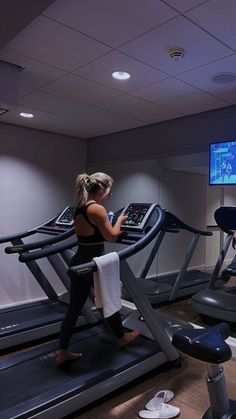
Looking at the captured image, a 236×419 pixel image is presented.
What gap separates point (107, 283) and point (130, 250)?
A: 11.7 inches

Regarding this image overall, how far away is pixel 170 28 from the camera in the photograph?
196 centimetres

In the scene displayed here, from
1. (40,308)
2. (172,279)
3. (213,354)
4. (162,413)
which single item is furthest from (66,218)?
(213,354)

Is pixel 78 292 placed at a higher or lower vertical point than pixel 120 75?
lower

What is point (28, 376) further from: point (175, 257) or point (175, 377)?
point (175, 257)

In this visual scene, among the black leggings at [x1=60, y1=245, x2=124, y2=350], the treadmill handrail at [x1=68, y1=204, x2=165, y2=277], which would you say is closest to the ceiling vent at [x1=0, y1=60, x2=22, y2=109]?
the black leggings at [x1=60, y1=245, x2=124, y2=350]

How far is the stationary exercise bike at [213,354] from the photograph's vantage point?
4.64 feet

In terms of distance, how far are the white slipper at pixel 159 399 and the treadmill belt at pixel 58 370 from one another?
0.93ft

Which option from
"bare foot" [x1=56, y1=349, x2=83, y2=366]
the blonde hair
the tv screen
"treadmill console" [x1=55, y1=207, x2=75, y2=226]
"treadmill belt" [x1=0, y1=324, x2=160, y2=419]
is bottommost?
"treadmill belt" [x1=0, y1=324, x2=160, y2=419]

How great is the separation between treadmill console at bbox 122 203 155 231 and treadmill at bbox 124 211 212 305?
109cm

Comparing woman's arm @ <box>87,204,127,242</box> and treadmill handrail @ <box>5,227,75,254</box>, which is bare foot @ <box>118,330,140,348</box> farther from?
treadmill handrail @ <box>5,227,75,254</box>

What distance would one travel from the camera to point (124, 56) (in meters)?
2.34

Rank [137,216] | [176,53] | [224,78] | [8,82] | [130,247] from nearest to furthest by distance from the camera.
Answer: [176,53] → [130,247] → [8,82] → [224,78] → [137,216]

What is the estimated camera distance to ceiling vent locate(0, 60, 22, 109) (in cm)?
254

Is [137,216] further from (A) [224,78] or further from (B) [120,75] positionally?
(A) [224,78]
